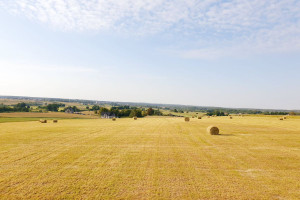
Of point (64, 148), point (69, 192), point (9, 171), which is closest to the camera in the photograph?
point (69, 192)

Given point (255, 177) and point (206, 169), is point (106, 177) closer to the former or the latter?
point (206, 169)

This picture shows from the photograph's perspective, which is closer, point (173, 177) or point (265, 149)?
point (173, 177)

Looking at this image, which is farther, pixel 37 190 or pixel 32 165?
pixel 32 165

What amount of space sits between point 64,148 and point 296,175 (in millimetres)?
17417

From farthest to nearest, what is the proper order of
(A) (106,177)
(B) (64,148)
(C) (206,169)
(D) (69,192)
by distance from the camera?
(B) (64,148), (C) (206,169), (A) (106,177), (D) (69,192)

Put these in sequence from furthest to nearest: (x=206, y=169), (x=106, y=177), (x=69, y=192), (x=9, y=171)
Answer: (x=206, y=169)
(x=9, y=171)
(x=106, y=177)
(x=69, y=192)

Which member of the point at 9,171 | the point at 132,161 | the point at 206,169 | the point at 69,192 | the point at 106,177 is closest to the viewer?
the point at 69,192

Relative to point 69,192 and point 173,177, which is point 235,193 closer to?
point 173,177

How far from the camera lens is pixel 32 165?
538 inches

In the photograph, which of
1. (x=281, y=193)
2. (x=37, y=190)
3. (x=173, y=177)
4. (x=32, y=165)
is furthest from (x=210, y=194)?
(x=32, y=165)

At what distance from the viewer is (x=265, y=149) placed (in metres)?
19.8

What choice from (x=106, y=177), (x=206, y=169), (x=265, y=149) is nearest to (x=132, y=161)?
(x=106, y=177)

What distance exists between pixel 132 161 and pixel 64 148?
753cm

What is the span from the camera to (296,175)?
41.1 feet
